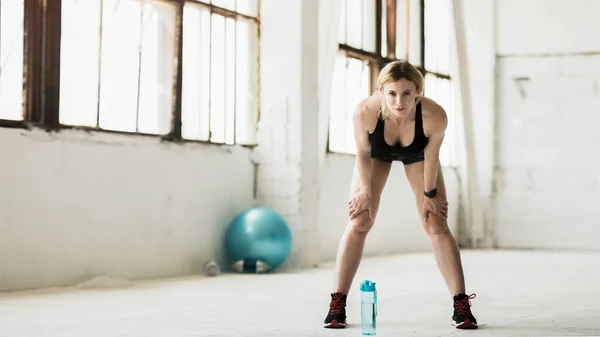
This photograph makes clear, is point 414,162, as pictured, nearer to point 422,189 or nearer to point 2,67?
point 422,189

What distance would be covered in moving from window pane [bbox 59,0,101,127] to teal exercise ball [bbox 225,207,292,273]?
4.52 feet

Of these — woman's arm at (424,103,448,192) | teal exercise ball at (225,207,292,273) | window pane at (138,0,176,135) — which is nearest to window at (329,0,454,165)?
teal exercise ball at (225,207,292,273)

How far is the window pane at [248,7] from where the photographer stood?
7703 mm

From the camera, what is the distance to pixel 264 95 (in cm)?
771

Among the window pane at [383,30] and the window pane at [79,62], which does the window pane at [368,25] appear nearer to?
the window pane at [383,30]

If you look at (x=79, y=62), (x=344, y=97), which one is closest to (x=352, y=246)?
(x=79, y=62)

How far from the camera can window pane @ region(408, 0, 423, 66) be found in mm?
10523

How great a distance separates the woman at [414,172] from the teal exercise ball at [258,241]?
2.87 m

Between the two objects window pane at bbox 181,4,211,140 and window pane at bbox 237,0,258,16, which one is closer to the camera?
window pane at bbox 181,4,211,140

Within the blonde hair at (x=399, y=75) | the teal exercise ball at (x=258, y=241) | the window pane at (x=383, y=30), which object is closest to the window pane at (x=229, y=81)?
the teal exercise ball at (x=258, y=241)

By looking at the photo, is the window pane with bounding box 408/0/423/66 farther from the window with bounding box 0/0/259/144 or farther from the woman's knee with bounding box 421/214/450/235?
the woman's knee with bounding box 421/214/450/235

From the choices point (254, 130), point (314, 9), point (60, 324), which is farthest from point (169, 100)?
point (60, 324)

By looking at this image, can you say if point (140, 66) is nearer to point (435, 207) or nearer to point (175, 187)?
point (175, 187)

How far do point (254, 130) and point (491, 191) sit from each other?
14.1 feet
